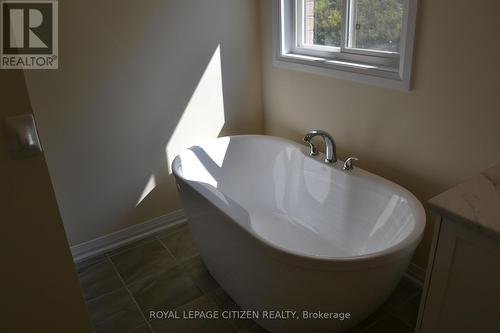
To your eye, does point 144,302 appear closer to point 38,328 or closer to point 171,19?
point 38,328

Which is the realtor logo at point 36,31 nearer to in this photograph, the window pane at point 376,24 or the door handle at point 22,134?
the door handle at point 22,134

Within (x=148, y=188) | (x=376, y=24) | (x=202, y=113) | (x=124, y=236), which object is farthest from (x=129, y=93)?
(x=376, y=24)

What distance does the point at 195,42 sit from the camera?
8.04 ft

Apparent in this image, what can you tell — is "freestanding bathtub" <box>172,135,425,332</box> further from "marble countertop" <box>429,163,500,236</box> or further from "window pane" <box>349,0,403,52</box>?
"window pane" <box>349,0,403,52</box>

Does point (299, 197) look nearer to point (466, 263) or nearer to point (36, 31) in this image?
point (466, 263)

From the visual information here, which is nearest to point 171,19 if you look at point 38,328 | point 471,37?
point 471,37

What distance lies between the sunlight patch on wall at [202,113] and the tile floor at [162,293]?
58cm

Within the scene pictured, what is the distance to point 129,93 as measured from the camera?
2314 mm

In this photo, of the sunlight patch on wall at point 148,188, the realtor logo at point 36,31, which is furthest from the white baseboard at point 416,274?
the realtor logo at point 36,31

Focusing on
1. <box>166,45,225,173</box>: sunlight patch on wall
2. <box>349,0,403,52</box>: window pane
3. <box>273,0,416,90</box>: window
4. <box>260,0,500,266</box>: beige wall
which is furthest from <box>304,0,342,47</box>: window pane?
<box>166,45,225,173</box>: sunlight patch on wall

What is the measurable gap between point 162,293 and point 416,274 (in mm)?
1324

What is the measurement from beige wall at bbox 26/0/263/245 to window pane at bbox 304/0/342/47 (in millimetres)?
384

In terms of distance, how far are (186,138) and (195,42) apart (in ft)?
2.01

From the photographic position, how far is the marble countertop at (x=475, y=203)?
964mm
